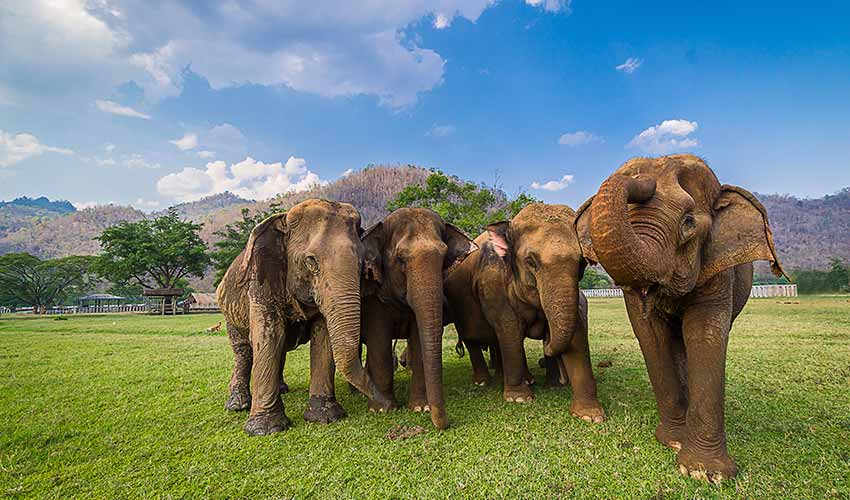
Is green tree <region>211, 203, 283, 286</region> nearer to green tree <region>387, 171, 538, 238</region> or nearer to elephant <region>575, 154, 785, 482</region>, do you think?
green tree <region>387, 171, 538, 238</region>

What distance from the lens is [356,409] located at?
612 centimetres

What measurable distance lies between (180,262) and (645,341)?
178 ft

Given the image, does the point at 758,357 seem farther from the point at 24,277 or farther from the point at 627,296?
the point at 24,277

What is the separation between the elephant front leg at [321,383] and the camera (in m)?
5.51

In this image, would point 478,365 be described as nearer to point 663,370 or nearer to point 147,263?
point 663,370

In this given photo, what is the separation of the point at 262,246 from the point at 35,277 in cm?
7470

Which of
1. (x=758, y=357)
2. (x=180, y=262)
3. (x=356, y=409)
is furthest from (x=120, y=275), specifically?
(x=758, y=357)

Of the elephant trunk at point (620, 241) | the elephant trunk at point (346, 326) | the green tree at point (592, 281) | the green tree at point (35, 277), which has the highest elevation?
the green tree at point (35, 277)

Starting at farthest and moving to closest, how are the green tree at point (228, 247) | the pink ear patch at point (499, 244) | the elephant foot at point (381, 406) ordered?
the green tree at point (228, 247)
the pink ear patch at point (499, 244)
the elephant foot at point (381, 406)

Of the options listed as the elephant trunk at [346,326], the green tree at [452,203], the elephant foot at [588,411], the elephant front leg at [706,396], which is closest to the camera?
the elephant front leg at [706,396]

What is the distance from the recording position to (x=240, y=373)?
6.63m

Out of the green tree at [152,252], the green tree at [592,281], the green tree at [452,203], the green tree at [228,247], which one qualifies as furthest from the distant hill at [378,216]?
the green tree at [452,203]

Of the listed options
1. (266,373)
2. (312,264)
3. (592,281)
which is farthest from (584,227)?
(592,281)

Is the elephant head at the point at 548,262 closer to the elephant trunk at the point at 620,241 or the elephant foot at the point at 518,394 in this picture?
the elephant foot at the point at 518,394
